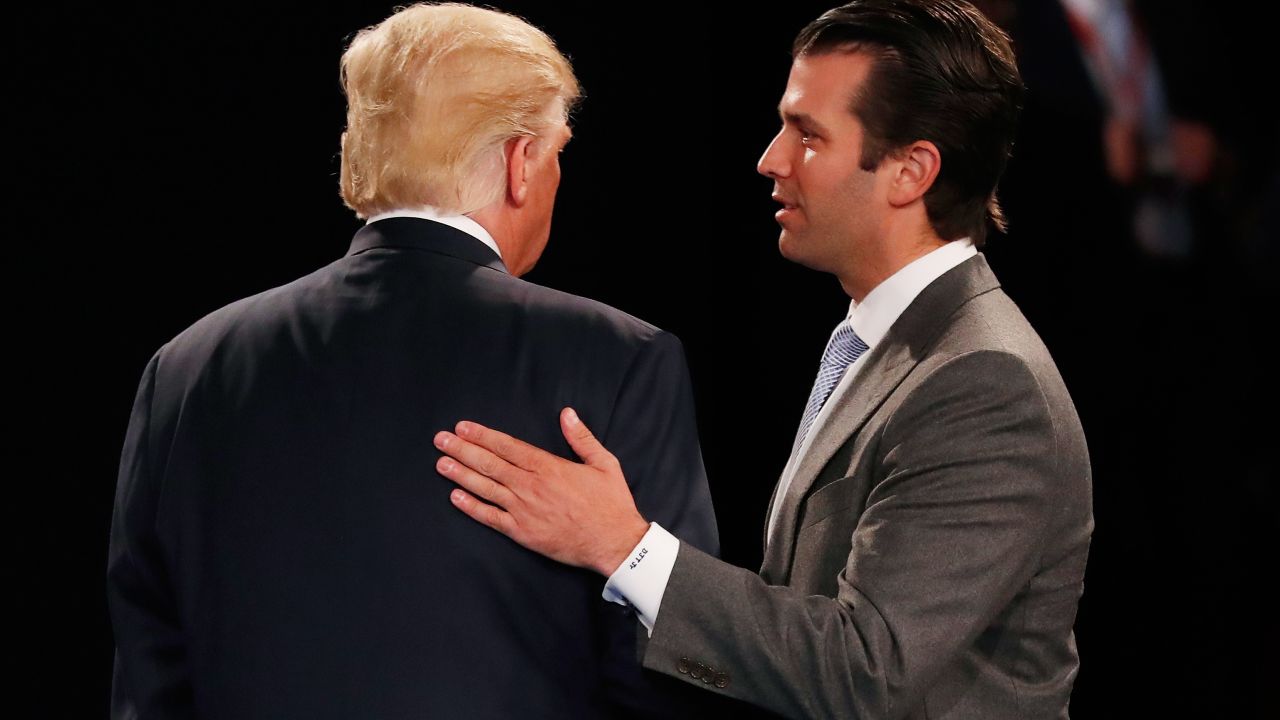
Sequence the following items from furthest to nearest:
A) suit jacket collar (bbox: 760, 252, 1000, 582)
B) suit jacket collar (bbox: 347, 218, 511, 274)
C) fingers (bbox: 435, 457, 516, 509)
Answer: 1. suit jacket collar (bbox: 760, 252, 1000, 582)
2. suit jacket collar (bbox: 347, 218, 511, 274)
3. fingers (bbox: 435, 457, 516, 509)

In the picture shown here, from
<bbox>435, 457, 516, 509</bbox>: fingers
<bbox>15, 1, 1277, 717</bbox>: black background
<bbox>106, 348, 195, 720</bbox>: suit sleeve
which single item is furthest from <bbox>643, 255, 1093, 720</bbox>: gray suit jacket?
<bbox>15, 1, 1277, 717</bbox>: black background

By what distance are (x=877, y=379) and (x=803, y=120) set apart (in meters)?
0.41

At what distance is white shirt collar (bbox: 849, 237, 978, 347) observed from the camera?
5.82ft

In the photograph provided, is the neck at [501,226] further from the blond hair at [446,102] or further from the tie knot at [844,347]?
the tie knot at [844,347]

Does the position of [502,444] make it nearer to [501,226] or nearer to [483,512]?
[483,512]

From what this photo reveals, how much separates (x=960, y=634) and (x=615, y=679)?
391 millimetres

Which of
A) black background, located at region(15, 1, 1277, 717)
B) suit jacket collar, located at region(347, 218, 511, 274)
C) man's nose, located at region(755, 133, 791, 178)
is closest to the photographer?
suit jacket collar, located at region(347, 218, 511, 274)

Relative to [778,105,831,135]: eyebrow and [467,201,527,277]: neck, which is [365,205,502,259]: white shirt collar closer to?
[467,201,527,277]: neck

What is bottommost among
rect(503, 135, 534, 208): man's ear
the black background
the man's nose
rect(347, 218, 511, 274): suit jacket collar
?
the black background

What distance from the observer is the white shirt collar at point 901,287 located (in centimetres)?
177

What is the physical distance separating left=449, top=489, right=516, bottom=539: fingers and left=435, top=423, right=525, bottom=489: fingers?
0.03 metres

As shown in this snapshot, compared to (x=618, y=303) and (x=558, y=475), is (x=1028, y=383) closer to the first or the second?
(x=558, y=475)

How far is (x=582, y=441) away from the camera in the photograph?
4.70ft

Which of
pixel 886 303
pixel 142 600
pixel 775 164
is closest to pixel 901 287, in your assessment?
pixel 886 303
